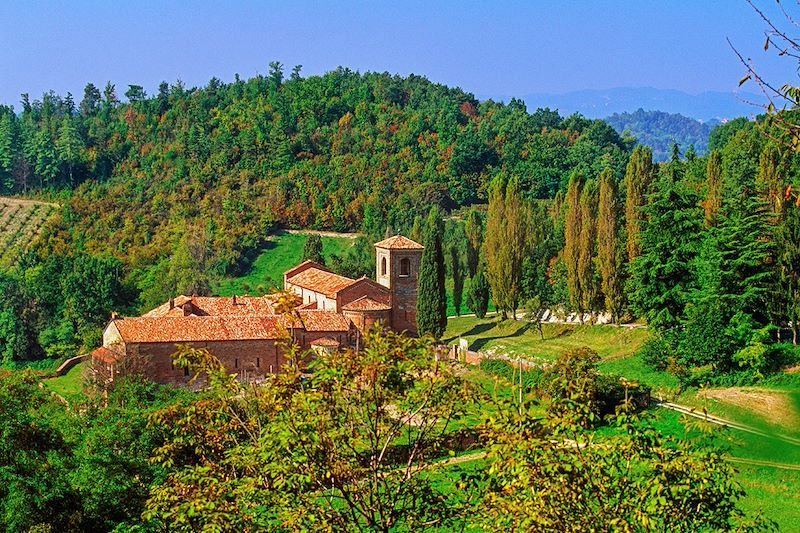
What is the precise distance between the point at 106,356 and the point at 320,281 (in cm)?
956

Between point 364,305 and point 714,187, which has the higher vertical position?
point 714,187

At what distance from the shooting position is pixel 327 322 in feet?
113

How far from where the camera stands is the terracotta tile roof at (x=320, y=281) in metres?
36.3

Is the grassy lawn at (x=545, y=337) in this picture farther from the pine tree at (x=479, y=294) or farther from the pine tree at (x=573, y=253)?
the pine tree at (x=573, y=253)

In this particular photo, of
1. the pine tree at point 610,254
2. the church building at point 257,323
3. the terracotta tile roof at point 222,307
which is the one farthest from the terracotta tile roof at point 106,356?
the pine tree at point 610,254

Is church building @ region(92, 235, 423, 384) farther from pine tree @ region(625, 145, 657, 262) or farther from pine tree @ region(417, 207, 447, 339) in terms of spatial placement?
pine tree @ region(625, 145, 657, 262)

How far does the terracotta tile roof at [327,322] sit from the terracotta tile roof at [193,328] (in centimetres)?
134

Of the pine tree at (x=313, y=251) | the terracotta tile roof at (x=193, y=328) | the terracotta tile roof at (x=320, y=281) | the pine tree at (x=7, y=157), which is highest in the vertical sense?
the pine tree at (x=7, y=157)

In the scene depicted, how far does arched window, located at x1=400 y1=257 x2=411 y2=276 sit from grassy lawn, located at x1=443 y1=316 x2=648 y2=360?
355 centimetres

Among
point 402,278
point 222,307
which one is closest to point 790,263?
point 402,278

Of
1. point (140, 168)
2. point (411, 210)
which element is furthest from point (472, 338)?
point (140, 168)

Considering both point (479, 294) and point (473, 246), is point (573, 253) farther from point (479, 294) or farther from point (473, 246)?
point (473, 246)

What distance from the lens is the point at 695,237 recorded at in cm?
3064

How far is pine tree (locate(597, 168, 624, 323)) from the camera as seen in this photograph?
114ft
